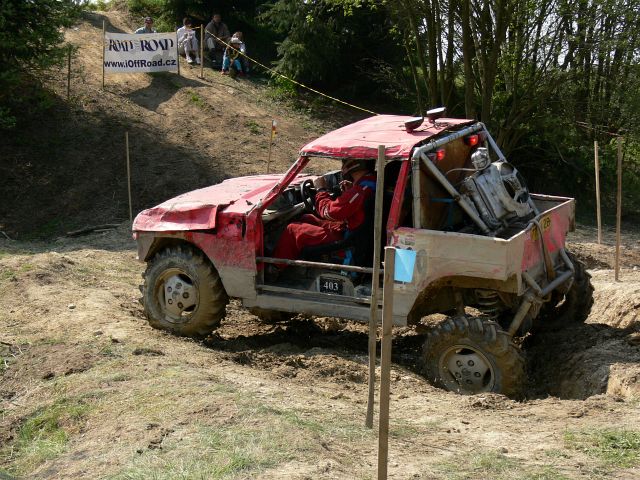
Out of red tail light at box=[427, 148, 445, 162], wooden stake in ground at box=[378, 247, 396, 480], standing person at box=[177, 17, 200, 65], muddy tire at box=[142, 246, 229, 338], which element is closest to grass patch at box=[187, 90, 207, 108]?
standing person at box=[177, 17, 200, 65]

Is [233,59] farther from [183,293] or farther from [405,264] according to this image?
[405,264]

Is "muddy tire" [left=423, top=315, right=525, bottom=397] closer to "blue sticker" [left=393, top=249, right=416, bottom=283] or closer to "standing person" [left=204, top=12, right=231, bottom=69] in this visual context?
"blue sticker" [left=393, top=249, right=416, bottom=283]

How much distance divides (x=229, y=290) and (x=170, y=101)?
13.1 meters

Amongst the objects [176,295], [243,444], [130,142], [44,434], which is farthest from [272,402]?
[130,142]

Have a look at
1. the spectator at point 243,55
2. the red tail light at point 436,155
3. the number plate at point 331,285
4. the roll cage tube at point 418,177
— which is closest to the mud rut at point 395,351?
the number plate at point 331,285

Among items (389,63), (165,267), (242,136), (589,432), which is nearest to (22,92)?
(242,136)

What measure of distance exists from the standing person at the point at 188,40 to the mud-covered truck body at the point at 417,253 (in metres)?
14.6

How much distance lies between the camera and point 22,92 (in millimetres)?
19234

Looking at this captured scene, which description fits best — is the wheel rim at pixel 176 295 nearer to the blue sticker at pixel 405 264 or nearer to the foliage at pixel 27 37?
the blue sticker at pixel 405 264

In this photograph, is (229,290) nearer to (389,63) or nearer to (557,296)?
(557,296)

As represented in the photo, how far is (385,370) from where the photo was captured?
5.11m

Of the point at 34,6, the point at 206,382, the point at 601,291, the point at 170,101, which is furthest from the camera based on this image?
the point at 170,101

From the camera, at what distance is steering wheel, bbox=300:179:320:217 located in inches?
357

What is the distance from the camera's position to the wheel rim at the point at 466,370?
7.54m
